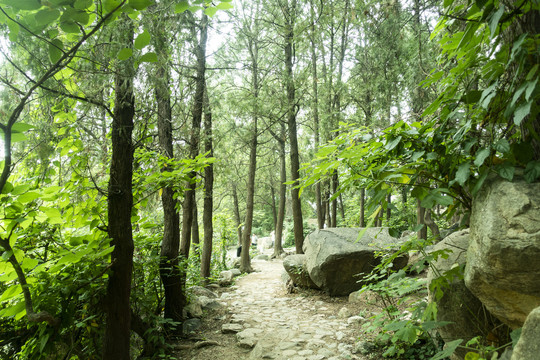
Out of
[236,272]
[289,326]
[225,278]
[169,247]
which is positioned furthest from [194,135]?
[236,272]

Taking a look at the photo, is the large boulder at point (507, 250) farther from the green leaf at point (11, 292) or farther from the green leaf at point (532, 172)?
the green leaf at point (11, 292)

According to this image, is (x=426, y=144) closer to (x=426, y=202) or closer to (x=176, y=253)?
(x=426, y=202)

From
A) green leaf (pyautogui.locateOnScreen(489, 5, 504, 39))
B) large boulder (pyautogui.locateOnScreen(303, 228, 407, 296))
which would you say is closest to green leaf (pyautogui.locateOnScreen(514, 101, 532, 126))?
green leaf (pyautogui.locateOnScreen(489, 5, 504, 39))

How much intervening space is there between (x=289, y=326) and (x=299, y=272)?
2.32 meters

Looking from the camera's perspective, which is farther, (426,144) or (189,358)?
(189,358)

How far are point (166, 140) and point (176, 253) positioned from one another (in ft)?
5.78

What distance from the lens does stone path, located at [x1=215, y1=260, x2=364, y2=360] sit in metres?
3.88

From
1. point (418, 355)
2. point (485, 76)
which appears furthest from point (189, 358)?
point (485, 76)

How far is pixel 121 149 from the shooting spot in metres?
2.76

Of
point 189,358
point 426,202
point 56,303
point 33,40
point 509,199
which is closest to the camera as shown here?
point 509,199

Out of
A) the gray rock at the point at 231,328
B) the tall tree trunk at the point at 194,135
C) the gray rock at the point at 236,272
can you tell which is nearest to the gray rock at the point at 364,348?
the gray rock at the point at 231,328

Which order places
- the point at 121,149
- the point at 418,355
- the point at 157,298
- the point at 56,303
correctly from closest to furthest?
the point at 56,303, the point at 121,149, the point at 418,355, the point at 157,298

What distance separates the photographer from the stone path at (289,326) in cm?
388

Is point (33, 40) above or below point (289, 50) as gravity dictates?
below
